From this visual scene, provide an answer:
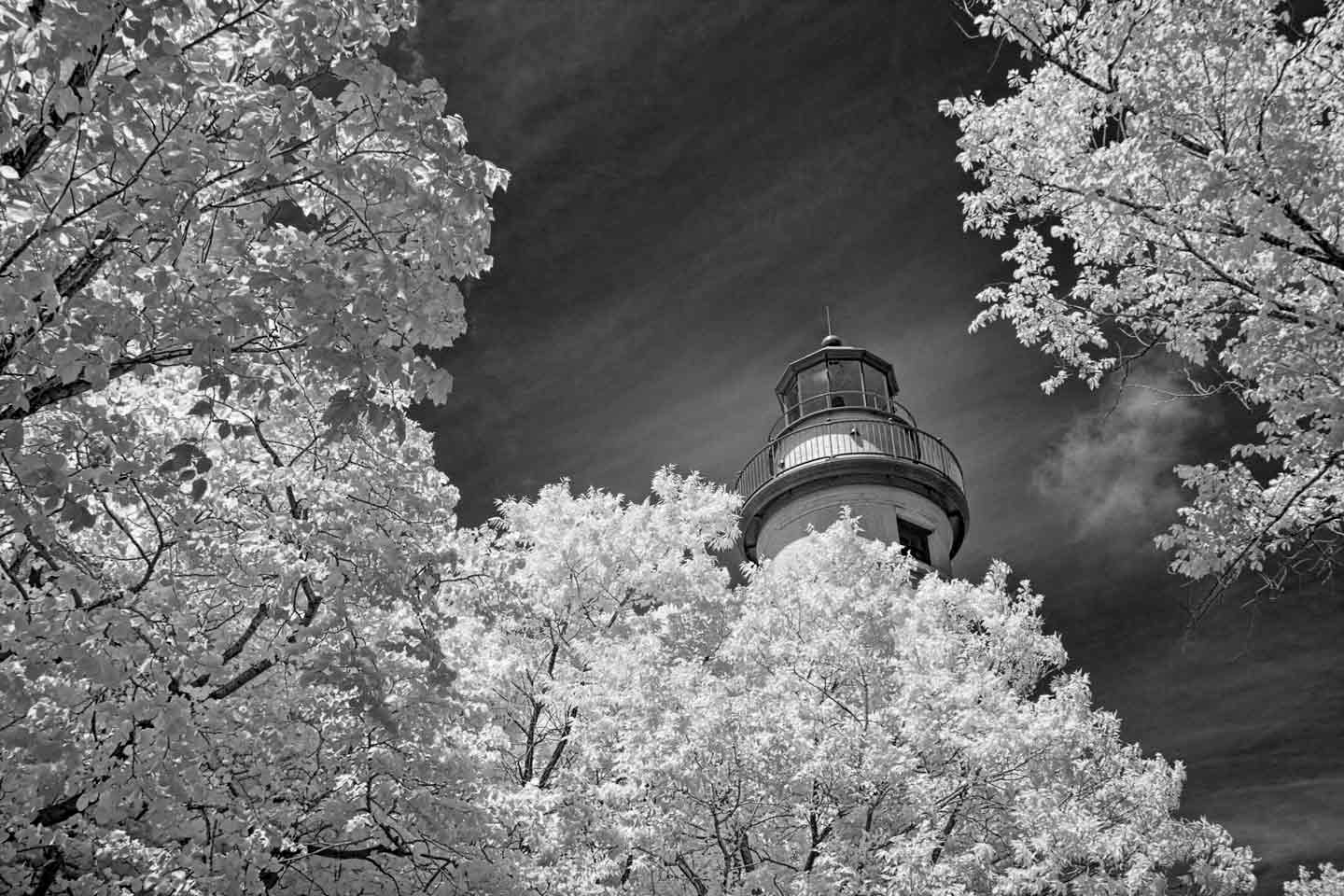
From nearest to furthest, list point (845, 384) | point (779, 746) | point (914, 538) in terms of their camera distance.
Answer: point (779, 746) → point (914, 538) → point (845, 384)

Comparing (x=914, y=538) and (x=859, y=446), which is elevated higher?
(x=859, y=446)

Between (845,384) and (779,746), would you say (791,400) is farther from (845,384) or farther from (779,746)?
(779,746)

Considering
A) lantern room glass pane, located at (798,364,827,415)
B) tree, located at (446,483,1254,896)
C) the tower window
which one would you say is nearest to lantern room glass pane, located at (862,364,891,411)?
lantern room glass pane, located at (798,364,827,415)

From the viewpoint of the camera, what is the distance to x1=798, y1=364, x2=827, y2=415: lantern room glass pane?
90.2 feet

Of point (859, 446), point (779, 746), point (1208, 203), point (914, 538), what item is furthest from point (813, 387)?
point (1208, 203)

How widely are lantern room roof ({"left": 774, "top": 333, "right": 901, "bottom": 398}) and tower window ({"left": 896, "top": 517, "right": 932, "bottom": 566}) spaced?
4999 mm

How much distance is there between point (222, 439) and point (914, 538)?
68.7 feet

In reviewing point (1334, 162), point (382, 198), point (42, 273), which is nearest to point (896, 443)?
point (1334, 162)

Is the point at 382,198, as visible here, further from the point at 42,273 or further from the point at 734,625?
the point at 734,625

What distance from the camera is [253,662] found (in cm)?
911

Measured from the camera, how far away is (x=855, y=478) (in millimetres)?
24500

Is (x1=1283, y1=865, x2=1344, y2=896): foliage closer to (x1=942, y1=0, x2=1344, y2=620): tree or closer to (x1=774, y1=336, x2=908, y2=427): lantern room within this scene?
(x1=774, y1=336, x2=908, y2=427): lantern room

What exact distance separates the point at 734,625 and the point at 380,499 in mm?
6567

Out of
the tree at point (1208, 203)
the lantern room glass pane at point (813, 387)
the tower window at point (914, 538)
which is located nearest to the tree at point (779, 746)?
the tree at point (1208, 203)
